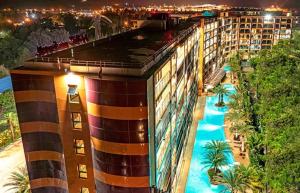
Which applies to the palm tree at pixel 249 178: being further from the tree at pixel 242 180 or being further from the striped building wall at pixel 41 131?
the striped building wall at pixel 41 131

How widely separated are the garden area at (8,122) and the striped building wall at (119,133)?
43.6 meters

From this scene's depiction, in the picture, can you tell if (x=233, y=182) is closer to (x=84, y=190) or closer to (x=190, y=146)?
(x=190, y=146)

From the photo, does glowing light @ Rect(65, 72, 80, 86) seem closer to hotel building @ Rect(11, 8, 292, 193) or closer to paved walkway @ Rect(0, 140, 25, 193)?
hotel building @ Rect(11, 8, 292, 193)

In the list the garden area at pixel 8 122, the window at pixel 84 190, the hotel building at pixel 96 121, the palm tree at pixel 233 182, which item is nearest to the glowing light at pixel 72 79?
the hotel building at pixel 96 121

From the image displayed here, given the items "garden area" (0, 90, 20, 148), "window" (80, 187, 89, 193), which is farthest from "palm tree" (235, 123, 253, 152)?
"garden area" (0, 90, 20, 148)

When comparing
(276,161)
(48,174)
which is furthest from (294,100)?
(48,174)

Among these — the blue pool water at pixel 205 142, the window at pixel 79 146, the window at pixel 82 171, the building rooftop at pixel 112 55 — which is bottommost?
the blue pool water at pixel 205 142

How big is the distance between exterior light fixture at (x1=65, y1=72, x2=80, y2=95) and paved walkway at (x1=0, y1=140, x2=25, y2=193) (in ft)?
100

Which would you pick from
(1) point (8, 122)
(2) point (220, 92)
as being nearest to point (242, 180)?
(2) point (220, 92)

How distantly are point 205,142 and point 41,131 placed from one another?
42888mm

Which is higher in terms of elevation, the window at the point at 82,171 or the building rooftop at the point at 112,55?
the building rooftop at the point at 112,55

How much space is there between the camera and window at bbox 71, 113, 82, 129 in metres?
34.6

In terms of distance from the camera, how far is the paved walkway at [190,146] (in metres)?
54.5

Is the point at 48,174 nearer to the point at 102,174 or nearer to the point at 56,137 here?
the point at 56,137
